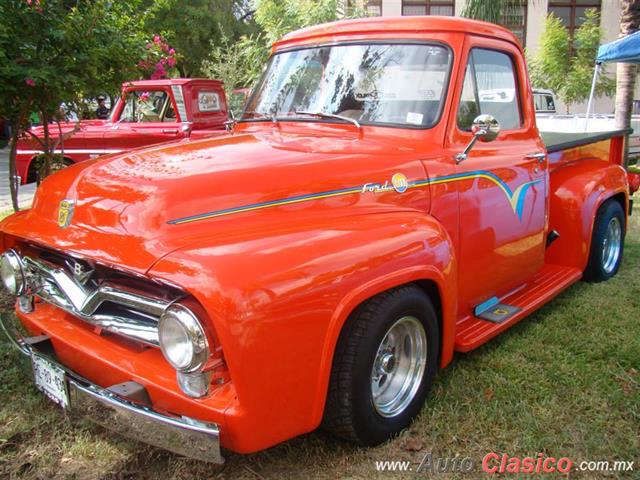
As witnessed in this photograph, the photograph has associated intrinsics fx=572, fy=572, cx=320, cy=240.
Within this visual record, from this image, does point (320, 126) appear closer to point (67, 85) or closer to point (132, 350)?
point (132, 350)

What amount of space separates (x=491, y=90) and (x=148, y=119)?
278 inches

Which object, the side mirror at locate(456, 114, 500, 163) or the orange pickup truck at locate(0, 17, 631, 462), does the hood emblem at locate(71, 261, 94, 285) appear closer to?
the orange pickup truck at locate(0, 17, 631, 462)

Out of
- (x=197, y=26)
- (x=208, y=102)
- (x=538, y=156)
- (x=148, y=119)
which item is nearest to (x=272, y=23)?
(x=208, y=102)

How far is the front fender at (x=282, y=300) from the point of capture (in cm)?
194

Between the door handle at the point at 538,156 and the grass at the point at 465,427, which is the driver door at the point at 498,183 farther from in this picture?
the grass at the point at 465,427

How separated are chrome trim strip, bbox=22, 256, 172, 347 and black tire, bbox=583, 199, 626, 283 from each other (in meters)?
3.64

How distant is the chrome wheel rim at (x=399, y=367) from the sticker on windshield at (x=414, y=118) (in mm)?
1067

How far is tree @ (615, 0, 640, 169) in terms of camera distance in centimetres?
Answer: 873

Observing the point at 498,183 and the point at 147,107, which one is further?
the point at 147,107

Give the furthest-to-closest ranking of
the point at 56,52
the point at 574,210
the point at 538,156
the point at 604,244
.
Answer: the point at 604,244
the point at 56,52
the point at 574,210
the point at 538,156

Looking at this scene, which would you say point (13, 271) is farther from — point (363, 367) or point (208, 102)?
point (208, 102)

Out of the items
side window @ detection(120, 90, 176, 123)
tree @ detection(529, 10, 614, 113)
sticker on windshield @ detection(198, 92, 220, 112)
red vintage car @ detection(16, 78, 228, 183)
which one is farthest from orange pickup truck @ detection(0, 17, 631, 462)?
tree @ detection(529, 10, 614, 113)

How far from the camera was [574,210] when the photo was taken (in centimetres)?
419

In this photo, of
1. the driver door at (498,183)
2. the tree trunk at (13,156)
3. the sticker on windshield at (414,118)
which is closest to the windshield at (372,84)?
the sticker on windshield at (414,118)
